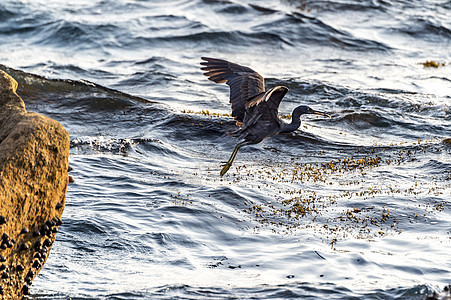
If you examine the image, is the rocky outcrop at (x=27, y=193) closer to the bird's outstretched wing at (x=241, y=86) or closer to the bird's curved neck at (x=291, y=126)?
the bird's outstretched wing at (x=241, y=86)

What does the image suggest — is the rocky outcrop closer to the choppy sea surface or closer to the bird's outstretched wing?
the choppy sea surface

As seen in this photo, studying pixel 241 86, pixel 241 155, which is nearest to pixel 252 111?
pixel 241 86

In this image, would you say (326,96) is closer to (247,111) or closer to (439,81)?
(439,81)

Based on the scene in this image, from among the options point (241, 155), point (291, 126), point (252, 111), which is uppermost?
point (252, 111)

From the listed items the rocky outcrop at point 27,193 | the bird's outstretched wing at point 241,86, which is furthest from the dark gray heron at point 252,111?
the rocky outcrop at point 27,193

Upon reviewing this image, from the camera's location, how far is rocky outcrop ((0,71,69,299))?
507cm

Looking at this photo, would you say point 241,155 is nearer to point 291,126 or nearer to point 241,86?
point 291,126

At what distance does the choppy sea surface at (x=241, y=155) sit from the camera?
706cm

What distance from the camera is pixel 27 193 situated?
519cm

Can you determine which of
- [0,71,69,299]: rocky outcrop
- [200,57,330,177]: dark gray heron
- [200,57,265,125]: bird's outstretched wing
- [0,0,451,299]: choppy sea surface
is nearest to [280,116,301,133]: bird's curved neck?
[200,57,330,177]: dark gray heron

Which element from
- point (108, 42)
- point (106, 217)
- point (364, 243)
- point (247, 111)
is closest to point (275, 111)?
point (247, 111)

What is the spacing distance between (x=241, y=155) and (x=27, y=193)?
746 cm

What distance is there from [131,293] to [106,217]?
2.21 metres

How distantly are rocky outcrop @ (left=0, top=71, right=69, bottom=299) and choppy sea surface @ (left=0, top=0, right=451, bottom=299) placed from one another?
988 mm
